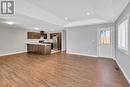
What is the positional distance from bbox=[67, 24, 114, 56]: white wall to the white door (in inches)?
10.4

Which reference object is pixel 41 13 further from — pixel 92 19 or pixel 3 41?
pixel 3 41

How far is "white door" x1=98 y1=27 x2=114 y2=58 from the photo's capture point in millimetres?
5788

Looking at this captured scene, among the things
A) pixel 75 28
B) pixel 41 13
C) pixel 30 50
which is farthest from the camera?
pixel 30 50

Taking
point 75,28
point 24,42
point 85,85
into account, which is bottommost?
point 85,85

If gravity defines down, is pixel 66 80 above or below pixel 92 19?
below

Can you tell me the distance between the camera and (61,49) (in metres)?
9.73

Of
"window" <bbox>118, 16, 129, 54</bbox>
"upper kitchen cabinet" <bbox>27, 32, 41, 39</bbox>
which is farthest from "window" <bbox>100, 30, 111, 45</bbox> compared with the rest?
"upper kitchen cabinet" <bbox>27, 32, 41, 39</bbox>

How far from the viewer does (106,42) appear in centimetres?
601

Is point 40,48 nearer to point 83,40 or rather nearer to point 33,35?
point 33,35

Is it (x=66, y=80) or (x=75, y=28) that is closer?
(x=66, y=80)

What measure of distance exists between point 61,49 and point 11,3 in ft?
22.6

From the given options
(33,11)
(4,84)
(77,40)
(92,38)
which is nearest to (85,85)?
(4,84)

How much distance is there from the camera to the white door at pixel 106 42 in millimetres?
5788

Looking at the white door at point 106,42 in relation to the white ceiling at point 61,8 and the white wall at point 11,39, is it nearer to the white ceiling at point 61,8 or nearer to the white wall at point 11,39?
the white ceiling at point 61,8
